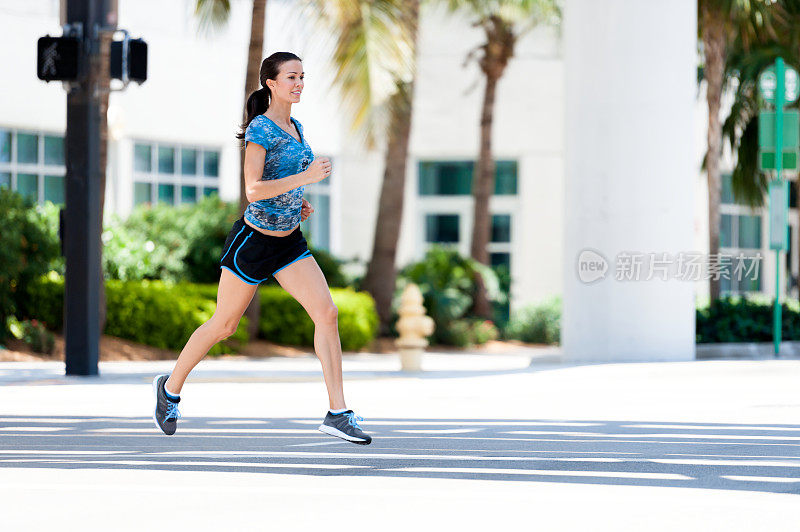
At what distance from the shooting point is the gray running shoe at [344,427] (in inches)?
316

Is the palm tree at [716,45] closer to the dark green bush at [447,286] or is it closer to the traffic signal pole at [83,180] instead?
the dark green bush at [447,286]

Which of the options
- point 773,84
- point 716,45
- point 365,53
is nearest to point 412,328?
point 365,53

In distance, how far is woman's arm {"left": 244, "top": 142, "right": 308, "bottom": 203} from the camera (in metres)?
7.81

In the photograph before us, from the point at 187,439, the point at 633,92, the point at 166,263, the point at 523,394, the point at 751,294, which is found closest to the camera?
the point at 187,439

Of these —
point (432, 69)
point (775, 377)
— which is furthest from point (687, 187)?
point (432, 69)

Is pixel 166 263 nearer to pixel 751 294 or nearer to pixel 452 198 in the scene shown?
pixel 452 198

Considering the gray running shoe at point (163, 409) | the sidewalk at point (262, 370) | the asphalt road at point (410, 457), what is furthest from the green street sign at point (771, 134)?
the gray running shoe at point (163, 409)

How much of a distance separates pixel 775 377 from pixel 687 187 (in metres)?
2.97

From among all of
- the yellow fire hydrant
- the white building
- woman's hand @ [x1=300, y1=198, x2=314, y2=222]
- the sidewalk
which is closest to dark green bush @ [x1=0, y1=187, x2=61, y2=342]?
the sidewalk

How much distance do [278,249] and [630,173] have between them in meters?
8.89

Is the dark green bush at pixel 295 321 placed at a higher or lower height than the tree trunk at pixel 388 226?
lower

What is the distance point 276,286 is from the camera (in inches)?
826

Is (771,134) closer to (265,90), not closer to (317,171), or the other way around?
(265,90)

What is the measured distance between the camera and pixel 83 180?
13406 millimetres
